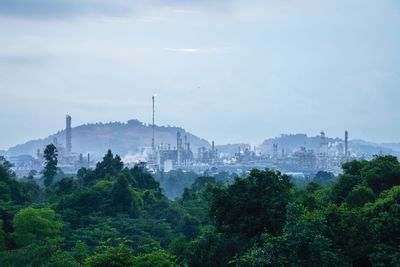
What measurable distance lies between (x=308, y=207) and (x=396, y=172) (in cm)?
473

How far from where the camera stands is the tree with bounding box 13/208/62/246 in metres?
34.6


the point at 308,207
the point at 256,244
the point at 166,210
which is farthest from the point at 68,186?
the point at 256,244

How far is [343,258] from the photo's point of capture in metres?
21.0

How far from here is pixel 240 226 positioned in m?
26.2

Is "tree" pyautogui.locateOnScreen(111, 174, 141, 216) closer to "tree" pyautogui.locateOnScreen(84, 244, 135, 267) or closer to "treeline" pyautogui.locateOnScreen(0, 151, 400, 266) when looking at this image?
"treeline" pyautogui.locateOnScreen(0, 151, 400, 266)

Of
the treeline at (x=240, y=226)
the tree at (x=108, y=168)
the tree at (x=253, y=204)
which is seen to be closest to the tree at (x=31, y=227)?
the treeline at (x=240, y=226)

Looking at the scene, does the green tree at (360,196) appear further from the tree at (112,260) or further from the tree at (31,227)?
the tree at (31,227)

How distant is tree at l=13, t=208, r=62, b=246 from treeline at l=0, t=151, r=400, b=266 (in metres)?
0.05

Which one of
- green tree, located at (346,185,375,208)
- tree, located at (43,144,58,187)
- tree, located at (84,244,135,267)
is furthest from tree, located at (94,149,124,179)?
tree, located at (84,244,135,267)

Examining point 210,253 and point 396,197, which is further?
point 210,253

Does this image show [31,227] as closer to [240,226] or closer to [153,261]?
[240,226]

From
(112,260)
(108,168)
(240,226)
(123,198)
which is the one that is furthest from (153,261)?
(108,168)

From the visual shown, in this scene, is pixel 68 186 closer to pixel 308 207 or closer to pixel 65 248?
pixel 65 248

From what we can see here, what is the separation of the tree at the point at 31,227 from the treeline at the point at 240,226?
47 mm
